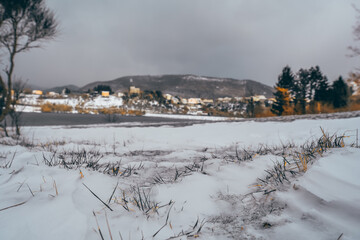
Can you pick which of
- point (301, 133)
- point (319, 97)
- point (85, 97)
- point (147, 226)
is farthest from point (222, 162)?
point (85, 97)

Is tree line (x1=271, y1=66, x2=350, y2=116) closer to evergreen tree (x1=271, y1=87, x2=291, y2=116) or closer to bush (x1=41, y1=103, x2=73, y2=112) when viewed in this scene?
evergreen tree (x1=271, y1=87, x2=291, y2=116)

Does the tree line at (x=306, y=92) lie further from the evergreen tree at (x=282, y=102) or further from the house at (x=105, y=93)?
the house at (x=105, y=93)

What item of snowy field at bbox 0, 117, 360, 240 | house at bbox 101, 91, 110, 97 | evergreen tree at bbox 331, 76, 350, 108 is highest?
house at bbox 101, 91, 110, 97

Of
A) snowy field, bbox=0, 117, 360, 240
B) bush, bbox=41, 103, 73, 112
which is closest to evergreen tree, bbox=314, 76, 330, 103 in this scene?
snowy field, bbox=0, 117, 360, 240

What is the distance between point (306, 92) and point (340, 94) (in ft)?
15.1

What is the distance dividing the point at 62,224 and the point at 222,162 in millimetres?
1459

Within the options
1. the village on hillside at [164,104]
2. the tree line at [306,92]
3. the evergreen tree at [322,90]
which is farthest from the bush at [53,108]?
the evergreen tree at [322,90]

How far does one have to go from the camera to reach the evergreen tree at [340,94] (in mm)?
26720

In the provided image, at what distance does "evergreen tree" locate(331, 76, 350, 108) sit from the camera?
1052 inches

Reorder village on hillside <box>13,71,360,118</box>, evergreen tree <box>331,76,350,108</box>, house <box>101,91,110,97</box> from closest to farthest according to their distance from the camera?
village on hillside <box>13,71,360,118</box>, evergreen tree <box>331,76,350,108</box>, house <box>101,91,110,97</box>

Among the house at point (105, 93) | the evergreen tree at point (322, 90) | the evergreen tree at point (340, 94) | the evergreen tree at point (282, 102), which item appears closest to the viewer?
the evergreen tree at point (282, 102)

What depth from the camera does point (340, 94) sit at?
27.4m

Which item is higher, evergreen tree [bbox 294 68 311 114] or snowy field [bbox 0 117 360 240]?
evergreen tree [bbox 294 68 311 114]

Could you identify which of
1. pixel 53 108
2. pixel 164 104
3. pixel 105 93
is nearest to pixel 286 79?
pixel 164 104
